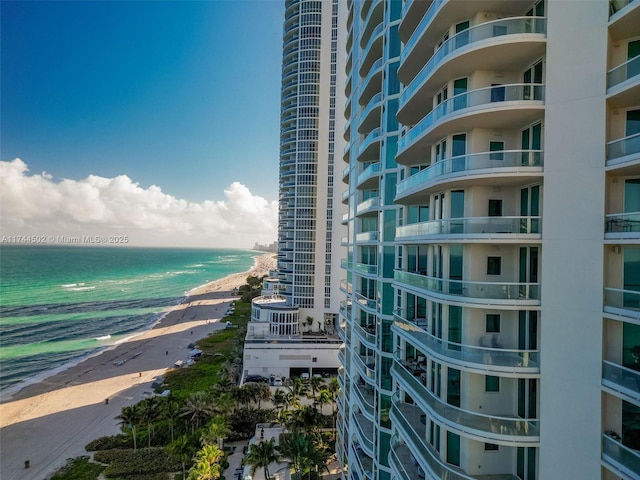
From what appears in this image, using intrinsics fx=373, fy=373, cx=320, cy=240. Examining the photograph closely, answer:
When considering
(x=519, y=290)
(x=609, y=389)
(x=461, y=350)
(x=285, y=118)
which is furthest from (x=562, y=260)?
(x=285, y=118)

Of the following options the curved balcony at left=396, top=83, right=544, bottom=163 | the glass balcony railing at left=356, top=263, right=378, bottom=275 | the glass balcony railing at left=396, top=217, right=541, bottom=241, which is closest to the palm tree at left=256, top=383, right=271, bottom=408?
the glass balcony railing at left=356, top=263, right=378, bottom=275

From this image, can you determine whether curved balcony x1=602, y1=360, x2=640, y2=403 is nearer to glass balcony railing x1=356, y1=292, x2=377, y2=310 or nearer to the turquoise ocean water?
glass balcony railing x1=356, y1=292, x2=377, y2=310

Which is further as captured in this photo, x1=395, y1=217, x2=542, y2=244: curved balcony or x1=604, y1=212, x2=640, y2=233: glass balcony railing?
x1=395, y1=217, x2=542, y2=244: curved balcony

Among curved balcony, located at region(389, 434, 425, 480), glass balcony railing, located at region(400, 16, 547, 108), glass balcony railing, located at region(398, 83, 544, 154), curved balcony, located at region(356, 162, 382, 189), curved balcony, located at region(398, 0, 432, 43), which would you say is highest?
curved balcony, located at region(398, 0, 432, 43)

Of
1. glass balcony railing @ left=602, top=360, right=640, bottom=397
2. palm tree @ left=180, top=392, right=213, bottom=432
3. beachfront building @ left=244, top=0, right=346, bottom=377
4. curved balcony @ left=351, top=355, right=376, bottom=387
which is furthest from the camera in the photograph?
beachfront building @ left=244, top=0, right=346, bottom=377

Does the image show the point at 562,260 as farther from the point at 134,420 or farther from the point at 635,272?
the point at 134,420
